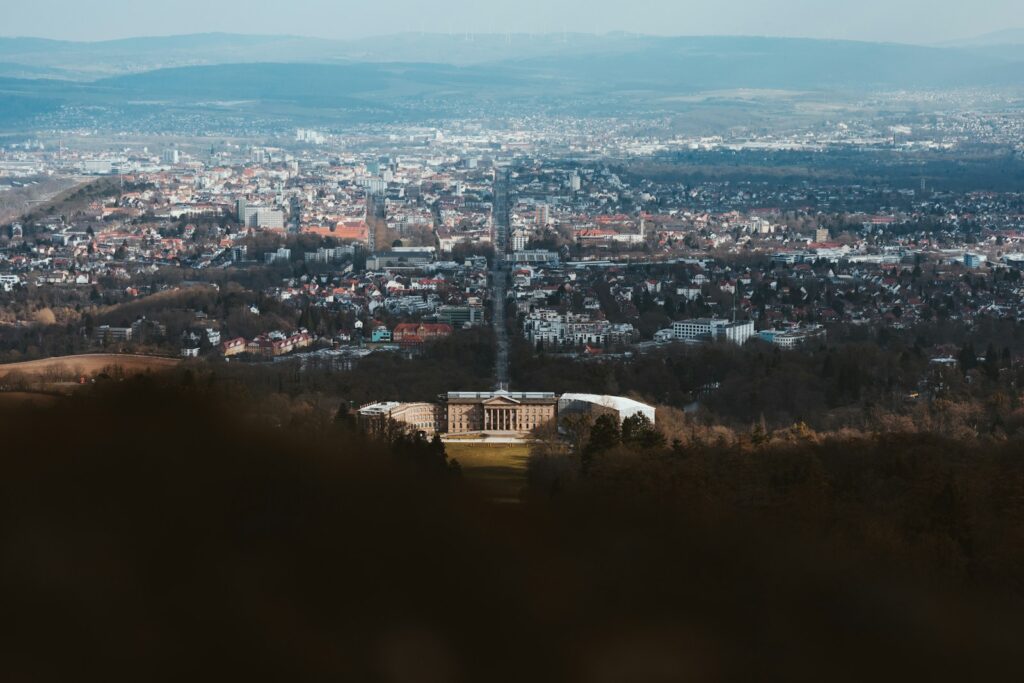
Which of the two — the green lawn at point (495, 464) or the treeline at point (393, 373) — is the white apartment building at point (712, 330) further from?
the green lawn at point (495, 464)

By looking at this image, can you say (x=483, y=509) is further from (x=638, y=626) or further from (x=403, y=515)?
(x=638, y=626)

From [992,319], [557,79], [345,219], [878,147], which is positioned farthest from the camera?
[557,79]

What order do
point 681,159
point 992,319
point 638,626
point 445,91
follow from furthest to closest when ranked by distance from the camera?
point 445,91, point 681,159, point 992,319, point 638,626

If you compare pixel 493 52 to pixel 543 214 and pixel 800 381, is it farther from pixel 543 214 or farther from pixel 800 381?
pixel 800 381

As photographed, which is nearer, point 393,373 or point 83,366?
point 83,366

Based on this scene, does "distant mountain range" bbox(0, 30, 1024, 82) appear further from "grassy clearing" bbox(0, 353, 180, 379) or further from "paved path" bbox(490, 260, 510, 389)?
"grassy clearing" bbox(0, 353, 180, 379)

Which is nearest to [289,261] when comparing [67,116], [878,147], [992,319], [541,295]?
[541,295]

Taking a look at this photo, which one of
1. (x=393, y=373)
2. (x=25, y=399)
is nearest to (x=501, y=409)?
(x=393, y=373)
